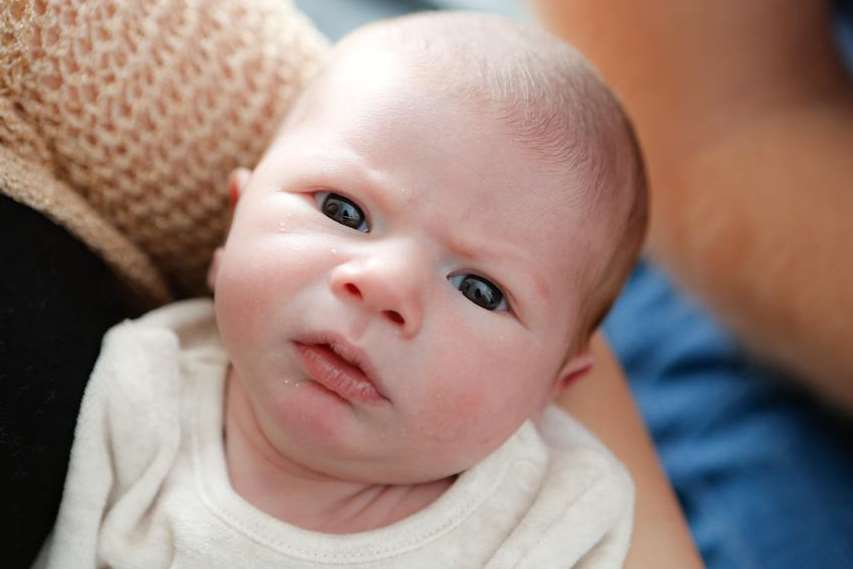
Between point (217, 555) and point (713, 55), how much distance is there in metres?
0.81

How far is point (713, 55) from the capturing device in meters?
1.13

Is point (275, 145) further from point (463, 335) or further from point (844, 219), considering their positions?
point (844, 219)

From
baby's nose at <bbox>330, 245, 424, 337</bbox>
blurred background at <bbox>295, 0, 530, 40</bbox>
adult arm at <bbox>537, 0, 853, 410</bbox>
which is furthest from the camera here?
blurred background at <bbox>295, 0, 530, 40</bbox>

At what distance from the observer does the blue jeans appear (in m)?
1.14

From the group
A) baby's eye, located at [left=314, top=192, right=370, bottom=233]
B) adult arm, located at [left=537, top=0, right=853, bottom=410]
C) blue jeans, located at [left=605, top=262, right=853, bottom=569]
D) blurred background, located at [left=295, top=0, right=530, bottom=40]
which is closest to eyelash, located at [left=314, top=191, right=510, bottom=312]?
baby's eye, located at [left=314, top=192, right=370, bottom=233]

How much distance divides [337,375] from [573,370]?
293mm

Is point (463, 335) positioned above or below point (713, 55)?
below

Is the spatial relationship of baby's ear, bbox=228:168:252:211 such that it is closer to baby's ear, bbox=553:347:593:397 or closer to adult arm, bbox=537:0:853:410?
baby's ear, bbox=553:347:593:397

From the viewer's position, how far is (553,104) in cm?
83

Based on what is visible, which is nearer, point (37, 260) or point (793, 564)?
point (37, 260)

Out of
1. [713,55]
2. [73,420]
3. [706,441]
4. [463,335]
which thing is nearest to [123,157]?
[73,420]

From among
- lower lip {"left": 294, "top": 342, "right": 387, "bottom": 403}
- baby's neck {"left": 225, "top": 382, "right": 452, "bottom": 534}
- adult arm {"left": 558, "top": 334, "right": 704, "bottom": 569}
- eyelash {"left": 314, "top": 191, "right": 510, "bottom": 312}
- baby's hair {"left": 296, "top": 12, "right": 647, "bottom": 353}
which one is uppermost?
baby's hair {"left": 296, "top": 12, "right": 647, "bottom": 353}

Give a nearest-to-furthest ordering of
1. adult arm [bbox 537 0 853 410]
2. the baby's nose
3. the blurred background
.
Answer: the baby's nose, adult arm [bbox 537 0 853 410], the blurred background

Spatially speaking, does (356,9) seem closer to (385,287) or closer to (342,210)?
(342,210)
